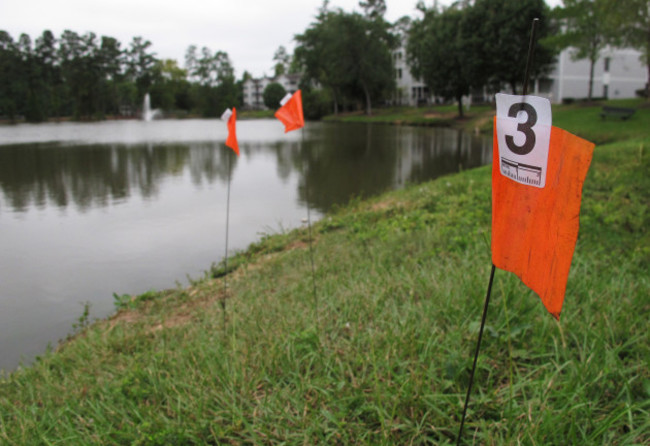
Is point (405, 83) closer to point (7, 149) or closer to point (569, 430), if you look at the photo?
point (7, 149)

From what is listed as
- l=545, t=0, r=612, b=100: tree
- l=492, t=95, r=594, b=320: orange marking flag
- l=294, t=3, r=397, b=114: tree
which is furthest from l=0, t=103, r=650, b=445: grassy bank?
l=294, t=3, r=397, b=114: tree

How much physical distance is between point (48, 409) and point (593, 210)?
17.8 ft

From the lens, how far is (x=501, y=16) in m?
30.6

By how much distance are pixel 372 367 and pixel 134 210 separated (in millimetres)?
8364

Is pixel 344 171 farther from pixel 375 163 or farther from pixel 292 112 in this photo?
pixel 292 112

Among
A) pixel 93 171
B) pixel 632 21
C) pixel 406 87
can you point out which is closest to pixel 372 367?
pixel 93 171

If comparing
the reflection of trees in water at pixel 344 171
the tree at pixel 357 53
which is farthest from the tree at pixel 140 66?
the reflection of trees in water at pixel 344 171

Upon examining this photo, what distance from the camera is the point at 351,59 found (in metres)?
47.8

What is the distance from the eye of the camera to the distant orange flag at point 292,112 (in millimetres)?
3816

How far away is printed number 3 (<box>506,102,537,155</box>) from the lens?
1162 millimetres

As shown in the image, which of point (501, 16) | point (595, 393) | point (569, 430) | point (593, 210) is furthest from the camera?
point (501, 16)

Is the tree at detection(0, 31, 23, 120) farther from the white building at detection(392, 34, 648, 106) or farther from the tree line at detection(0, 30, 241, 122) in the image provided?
the white building at detection(392, 34, 648, 106)

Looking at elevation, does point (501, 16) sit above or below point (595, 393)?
above

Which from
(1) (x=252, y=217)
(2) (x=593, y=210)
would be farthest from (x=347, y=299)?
(1) (x=252, y=217)
